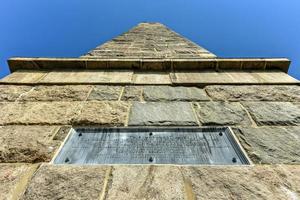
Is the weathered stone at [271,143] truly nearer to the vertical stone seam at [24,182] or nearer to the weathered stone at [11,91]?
the vertical stone seam at [24,182]

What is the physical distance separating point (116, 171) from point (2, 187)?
716mm

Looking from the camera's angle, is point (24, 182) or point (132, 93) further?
point (132, 93)

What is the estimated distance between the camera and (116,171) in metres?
1.52

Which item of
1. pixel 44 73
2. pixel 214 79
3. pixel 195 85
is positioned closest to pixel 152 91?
pixel 195 85

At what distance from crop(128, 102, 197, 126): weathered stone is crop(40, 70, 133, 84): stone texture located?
653 mm

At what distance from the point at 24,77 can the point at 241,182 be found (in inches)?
108

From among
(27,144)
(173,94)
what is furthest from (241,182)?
(27,144)

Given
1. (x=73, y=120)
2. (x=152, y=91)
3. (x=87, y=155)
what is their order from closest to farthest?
(x=87, y=155), (x=73, y=120), (x=152, y=91)

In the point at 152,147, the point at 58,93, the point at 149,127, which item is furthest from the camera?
the point at 58,93

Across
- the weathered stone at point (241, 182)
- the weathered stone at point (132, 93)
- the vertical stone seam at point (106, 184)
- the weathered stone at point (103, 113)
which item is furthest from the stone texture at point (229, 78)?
the vertical stone seam at point (106, 184)

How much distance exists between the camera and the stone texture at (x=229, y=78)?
2771 millimetres

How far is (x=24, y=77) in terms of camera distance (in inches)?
113

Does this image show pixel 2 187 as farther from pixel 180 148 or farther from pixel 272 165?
pixel 272 165

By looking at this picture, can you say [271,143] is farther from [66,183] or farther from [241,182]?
[66,183]
